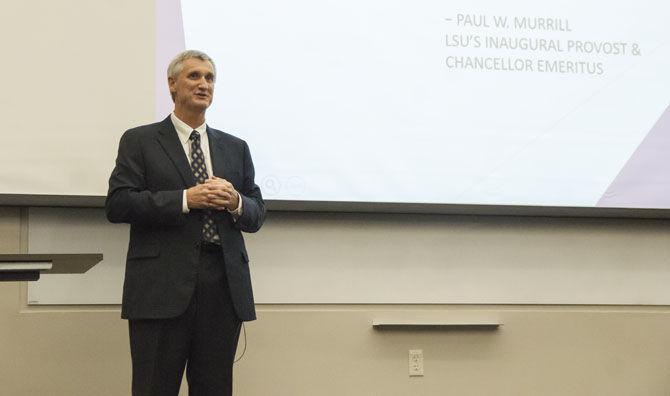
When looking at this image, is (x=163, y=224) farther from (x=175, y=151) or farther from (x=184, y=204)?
(x=175, y=151)

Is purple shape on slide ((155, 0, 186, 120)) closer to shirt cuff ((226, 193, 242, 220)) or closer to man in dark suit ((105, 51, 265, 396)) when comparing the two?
man in dark suit ((105, 51, 265, 396))

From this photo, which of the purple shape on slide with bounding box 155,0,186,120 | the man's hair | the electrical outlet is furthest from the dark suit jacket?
the electrical outlet

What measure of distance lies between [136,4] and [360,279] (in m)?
1.32

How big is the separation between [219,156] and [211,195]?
10.1 inches

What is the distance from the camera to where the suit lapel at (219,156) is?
2.38 m

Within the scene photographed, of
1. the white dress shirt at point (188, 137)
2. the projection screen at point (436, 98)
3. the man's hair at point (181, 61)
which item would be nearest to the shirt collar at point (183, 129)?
the white dress shirt at point (188, 137)

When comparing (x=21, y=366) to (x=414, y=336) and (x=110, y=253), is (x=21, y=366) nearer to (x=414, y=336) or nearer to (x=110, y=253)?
(x=110, y=253)

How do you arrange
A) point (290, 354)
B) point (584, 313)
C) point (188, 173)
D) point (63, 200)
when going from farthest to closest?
point (584, 313) → point (290, 354) → point (63, 200) → point (188, 173)

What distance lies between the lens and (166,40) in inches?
115

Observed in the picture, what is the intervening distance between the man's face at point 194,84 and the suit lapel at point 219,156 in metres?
0.10

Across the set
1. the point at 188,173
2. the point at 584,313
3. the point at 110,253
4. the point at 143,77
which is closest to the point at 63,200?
the point at 110,253

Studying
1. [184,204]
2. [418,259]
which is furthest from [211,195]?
[418,259]

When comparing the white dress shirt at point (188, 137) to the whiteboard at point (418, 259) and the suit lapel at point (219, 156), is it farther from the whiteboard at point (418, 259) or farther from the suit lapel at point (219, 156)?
the whiteboard at point (418, 259)

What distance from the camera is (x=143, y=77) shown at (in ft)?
9.50
